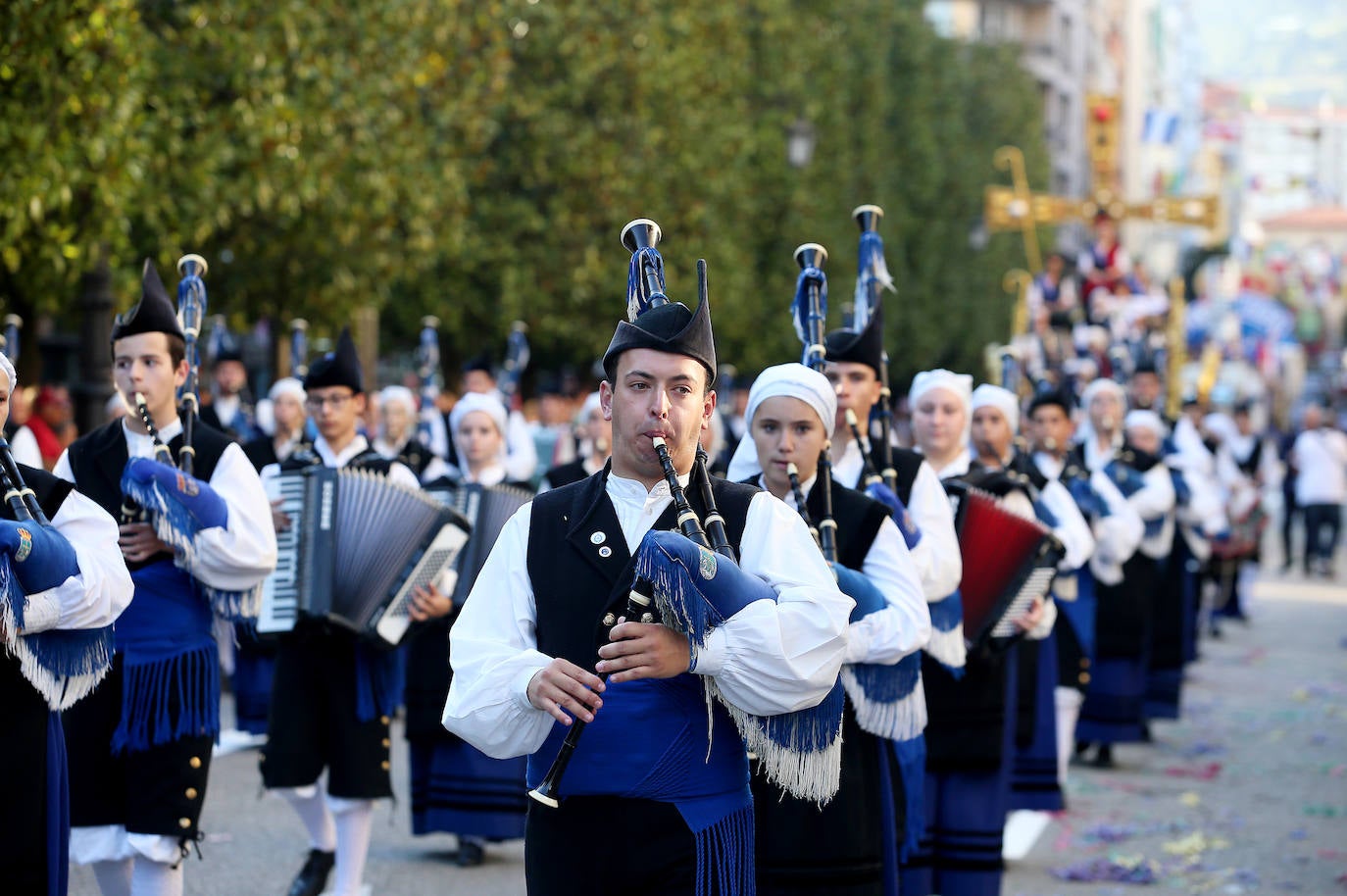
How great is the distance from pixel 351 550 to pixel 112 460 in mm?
1080

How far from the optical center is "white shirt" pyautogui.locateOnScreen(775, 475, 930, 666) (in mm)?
5508

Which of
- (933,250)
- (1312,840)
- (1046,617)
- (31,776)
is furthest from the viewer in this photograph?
(933,250)

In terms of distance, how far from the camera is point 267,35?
13.7 metres

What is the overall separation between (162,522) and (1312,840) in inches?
234

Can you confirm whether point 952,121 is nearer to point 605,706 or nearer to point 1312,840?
point 1312,840

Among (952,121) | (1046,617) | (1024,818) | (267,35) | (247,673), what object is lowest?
(1024,818)

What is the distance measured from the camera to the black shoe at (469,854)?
8.41 meters

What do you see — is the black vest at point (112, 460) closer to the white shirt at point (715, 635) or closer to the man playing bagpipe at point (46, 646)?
the man playing bagpipe at point (46, 646)

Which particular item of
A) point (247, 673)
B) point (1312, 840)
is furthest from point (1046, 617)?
point (247, 673)

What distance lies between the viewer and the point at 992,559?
723cm

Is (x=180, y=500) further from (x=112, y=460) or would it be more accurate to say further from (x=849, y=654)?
(x=849, y=654)

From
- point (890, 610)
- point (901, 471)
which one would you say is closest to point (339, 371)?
point (901, 471)

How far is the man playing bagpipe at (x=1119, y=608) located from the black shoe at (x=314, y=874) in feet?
18.6

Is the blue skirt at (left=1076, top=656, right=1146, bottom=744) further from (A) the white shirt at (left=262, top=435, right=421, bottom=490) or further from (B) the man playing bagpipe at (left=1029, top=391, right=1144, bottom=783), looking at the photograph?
(A) the white shirt at (left=262, top=435, right=421, bottom=490)
